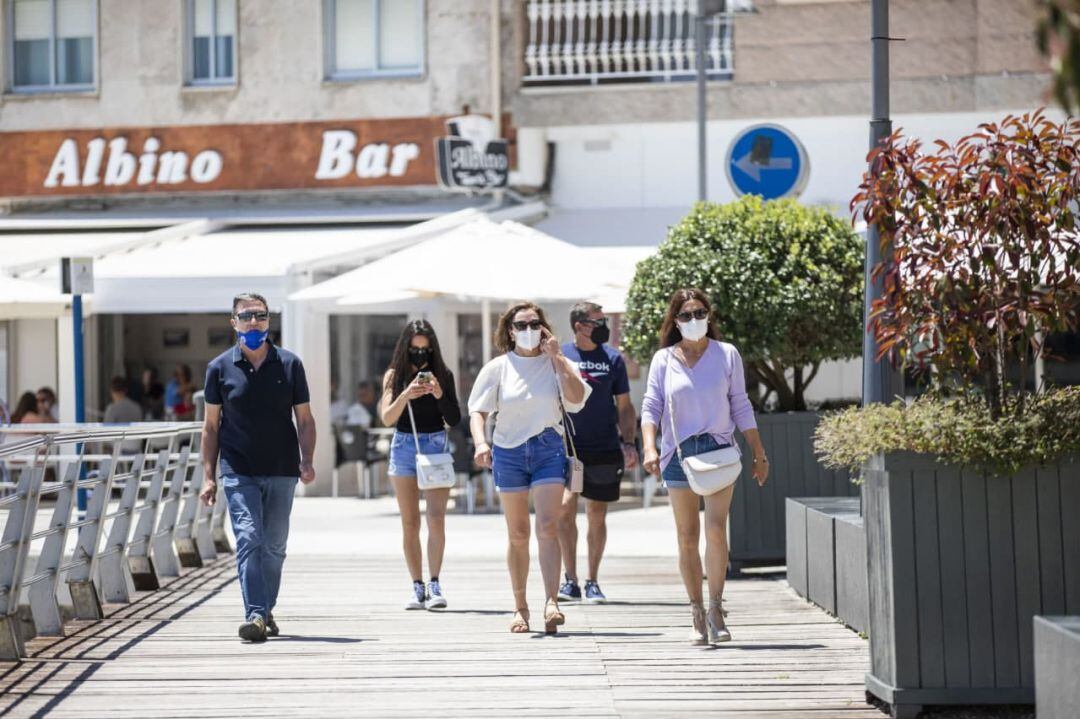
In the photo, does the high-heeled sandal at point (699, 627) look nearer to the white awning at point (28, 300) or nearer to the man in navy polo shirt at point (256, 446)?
the man in navy polo shirt at point (256, 446)

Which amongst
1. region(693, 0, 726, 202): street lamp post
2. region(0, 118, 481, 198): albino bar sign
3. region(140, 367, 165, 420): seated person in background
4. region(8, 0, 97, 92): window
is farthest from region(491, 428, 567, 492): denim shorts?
region(8, 0, 97, 92): window

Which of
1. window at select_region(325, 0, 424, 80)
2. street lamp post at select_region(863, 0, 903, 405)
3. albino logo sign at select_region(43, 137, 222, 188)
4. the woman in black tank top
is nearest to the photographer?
street lamp post at select_region(863, 0, 903, 405)

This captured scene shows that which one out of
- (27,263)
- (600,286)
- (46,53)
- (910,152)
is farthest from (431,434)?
(46,53)

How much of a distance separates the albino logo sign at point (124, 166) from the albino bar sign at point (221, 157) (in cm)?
1

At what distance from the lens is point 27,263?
20828 millimetres

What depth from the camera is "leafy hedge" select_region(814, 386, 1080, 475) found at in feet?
21.9

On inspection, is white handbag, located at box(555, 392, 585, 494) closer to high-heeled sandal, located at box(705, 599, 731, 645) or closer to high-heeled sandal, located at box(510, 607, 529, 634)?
high-heeled sandal, located at box(510, 607, 529, 634)

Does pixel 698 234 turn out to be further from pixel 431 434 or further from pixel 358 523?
pixel 358 523

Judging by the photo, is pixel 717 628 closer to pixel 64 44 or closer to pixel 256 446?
pixel 256 446

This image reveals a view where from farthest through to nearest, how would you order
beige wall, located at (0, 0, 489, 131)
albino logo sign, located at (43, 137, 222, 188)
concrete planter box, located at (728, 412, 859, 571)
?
albino logo sign, located at (43, 137, 222, 188) < beige wall, located at (0, 0, 489, 131) < concrete planter box, located at (728, 412, 859, 571)

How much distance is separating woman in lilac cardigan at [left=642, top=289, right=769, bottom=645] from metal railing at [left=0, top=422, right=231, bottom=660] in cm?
286

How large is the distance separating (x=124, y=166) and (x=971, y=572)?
18543 millimetres

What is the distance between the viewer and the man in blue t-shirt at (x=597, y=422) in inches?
424

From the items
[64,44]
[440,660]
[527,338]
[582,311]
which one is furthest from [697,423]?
[64,44]
